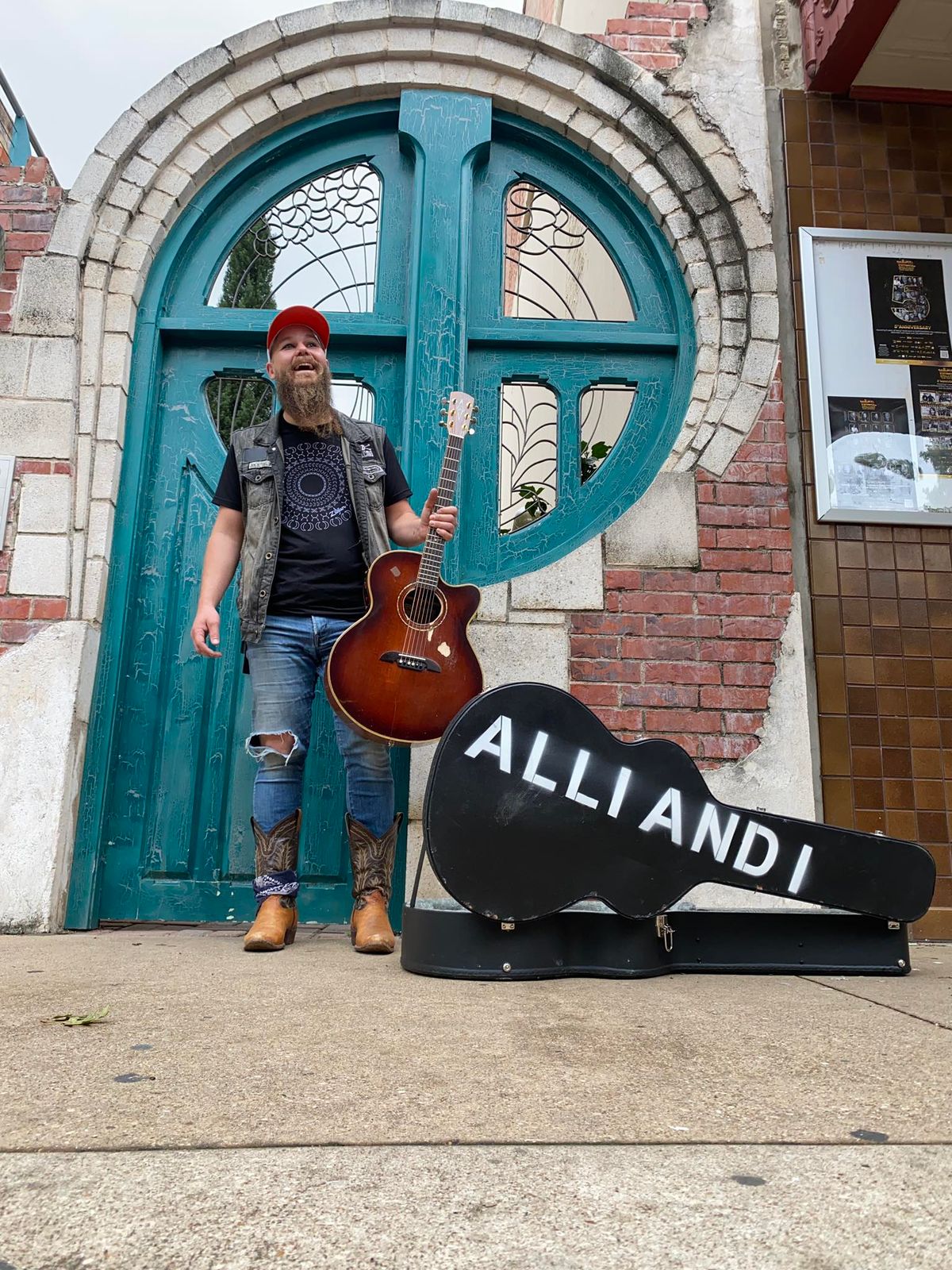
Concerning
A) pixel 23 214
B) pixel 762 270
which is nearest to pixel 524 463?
Answer: pixel 762 270

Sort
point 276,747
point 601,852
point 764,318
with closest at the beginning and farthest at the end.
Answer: point 601,852
point 276,747
point 764,318

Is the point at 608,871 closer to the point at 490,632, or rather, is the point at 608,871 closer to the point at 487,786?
the point at 487,786

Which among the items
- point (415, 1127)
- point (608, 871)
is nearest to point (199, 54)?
point (608, 871)

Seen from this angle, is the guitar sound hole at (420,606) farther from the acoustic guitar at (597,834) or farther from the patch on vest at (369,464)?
the acoustic guitar at (597,834)

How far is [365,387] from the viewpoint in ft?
12.3

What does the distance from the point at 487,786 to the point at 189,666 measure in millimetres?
1785

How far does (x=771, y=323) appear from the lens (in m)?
3.63

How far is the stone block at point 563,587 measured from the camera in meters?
3.36

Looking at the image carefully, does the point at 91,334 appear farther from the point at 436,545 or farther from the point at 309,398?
the point at 436,545

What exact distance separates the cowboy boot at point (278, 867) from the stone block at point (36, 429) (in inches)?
65.8

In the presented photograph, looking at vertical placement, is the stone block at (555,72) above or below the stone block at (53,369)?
above

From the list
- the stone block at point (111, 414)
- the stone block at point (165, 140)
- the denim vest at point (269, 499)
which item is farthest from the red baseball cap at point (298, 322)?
the stone block at point (165, 140)

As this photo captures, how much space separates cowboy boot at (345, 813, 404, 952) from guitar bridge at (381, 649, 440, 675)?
507 mm

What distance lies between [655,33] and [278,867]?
3637 mm
